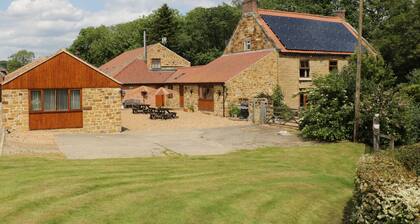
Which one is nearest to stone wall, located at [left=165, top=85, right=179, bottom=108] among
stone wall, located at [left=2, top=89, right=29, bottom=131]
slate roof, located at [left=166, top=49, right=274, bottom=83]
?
slate roof, located at [left=166, top=49, right=274, bottom=83]

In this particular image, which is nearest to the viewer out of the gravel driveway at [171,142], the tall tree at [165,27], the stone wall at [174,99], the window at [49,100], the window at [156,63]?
the gravel driveway at [171,142]

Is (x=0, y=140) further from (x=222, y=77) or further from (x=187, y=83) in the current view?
(x=187, y=83)

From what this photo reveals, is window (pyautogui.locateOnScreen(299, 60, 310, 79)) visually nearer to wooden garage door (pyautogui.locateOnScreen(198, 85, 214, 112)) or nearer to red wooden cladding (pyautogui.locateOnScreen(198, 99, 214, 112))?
wooden garage door (pyautogui.locateOnScreen(198, 85, 214, 112))

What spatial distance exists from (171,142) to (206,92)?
1715 cm

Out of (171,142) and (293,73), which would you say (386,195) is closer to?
(171,142)

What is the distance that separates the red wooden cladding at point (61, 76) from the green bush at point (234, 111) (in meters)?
12.1

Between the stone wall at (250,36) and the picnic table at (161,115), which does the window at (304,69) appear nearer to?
the stone wall at (250,36)

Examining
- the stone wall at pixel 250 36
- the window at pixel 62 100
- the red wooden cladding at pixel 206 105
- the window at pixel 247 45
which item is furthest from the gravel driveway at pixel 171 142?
the window at pixel 247 45

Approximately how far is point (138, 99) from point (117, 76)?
16.4ft

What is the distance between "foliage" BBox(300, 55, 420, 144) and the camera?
22.3m

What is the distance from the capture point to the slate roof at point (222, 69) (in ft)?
118

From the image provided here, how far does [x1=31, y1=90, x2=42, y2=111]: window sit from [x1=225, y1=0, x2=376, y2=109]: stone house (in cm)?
1959

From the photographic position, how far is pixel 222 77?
36.0 m

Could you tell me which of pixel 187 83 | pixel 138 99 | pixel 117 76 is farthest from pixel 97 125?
pixel 117 76
